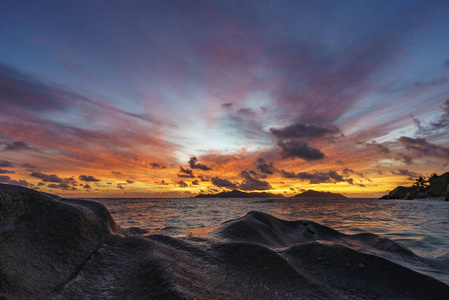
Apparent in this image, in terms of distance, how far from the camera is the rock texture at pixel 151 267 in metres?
2.29

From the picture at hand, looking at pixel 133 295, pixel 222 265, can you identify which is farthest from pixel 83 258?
pixel 222 265

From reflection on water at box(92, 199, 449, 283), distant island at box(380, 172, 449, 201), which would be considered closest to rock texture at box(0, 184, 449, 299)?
reflection on water at box(92, 199, 449, 283)

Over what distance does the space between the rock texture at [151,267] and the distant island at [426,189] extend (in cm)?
10145

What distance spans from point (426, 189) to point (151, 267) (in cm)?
14919

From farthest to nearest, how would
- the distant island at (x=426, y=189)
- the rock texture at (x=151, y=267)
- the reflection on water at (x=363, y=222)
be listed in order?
1. the distant island at (x=426, y=189)
2. the reflection on water at (x=363, y=222)
3. the rock texture at (x=151, y=267)

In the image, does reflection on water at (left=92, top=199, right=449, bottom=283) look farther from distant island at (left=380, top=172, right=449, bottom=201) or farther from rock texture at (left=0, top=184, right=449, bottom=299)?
distant island at (left=380, top=172, right=449, bottom=201)

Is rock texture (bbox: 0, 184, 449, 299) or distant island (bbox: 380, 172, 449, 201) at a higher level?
distant island (bbox: 380, 172, 449, 201)

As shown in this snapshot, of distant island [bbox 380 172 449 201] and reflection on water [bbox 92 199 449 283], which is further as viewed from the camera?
distant island [bbox 380 172 449 201]

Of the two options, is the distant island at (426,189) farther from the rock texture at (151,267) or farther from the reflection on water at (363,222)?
the rock texture at (151,267)

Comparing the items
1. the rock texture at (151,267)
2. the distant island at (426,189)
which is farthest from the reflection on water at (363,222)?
the distant island at (426,189)

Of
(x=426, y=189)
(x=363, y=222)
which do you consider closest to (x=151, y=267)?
(x=363, y=222)

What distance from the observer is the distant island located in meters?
94.5

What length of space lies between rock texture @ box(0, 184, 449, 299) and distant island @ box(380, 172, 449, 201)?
101m

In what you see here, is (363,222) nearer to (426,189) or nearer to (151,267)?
(151,267)
